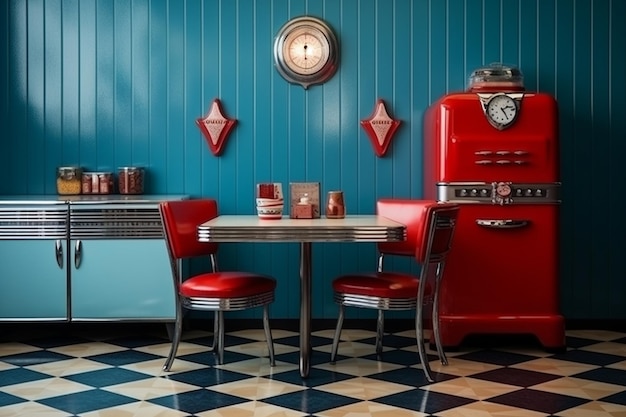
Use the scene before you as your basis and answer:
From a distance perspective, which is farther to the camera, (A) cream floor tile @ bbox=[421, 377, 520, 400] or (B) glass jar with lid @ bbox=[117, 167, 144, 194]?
(B) glass jar with lid @ bbox=[117, 167, 144, 194]

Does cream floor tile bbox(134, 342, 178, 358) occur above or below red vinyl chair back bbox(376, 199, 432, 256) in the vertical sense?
below

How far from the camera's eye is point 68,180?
5.87 m

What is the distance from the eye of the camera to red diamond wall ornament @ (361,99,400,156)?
5938 mm

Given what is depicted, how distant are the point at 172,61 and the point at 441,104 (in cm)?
188

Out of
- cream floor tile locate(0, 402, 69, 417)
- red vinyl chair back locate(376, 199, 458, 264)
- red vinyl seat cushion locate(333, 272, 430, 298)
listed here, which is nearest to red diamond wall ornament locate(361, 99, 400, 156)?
red vinyl chair back locate(376, 199, 458, 264)

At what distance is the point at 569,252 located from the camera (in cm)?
600

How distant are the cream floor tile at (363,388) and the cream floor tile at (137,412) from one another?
2.56 feet

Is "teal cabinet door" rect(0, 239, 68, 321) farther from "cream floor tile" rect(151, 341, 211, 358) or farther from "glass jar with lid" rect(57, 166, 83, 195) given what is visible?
"cream floor tile" rect(151, 341, 211, 358)

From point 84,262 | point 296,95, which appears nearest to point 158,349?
point 84,262

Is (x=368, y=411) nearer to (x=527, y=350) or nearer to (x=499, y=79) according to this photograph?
(x=527, y=350)

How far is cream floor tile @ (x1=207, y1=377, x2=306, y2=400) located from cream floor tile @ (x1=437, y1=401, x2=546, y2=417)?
79 cm

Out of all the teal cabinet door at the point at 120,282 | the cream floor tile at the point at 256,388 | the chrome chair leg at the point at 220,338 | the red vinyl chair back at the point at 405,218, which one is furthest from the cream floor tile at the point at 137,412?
the red vinyl chair back at the point at 405,218

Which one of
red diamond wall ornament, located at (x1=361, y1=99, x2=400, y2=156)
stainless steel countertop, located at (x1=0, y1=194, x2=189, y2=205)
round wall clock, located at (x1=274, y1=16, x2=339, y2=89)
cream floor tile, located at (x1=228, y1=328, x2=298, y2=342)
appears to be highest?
round wall clock, located at (x1=274, y1=16, x2=339, y2=89)

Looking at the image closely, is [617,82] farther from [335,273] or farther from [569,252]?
[335,273]
